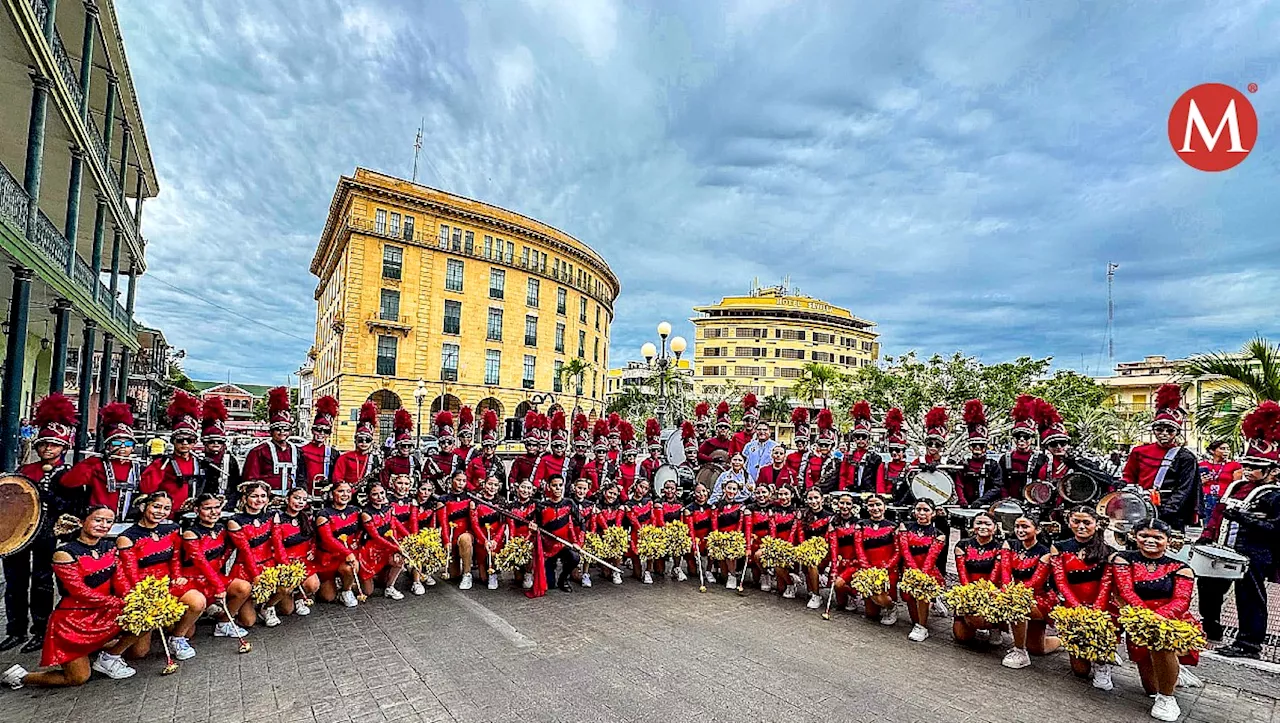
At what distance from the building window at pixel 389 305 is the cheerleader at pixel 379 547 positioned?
130 feet

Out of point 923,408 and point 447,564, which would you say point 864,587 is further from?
point 923,408

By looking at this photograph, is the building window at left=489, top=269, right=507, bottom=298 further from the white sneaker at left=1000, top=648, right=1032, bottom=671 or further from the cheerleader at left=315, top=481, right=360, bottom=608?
the white sneaker at left=1000, top=648, right=1032, bottom=671

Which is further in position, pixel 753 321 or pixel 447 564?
pixel 753 321

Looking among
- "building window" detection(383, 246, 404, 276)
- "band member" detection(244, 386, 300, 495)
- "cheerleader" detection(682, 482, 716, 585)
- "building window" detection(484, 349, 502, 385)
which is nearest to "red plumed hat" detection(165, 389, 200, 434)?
"band member" detection(244, 386, 300, 495)

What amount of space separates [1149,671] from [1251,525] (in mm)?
2128

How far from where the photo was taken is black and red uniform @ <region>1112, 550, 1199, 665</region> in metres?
5.05

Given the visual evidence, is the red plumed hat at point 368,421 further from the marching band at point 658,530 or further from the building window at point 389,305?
the building window at point 389,305

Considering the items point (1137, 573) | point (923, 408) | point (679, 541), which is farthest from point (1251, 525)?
point (923, 408)

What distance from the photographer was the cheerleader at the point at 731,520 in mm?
8555

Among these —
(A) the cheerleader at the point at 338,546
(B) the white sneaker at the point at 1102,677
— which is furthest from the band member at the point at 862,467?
(A) the cheerleader at the point at 338,546

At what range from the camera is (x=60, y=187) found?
16.9 metres

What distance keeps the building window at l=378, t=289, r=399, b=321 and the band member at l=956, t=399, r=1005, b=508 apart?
4198 centimetres

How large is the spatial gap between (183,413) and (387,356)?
3926cm

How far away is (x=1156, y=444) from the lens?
7406mm
